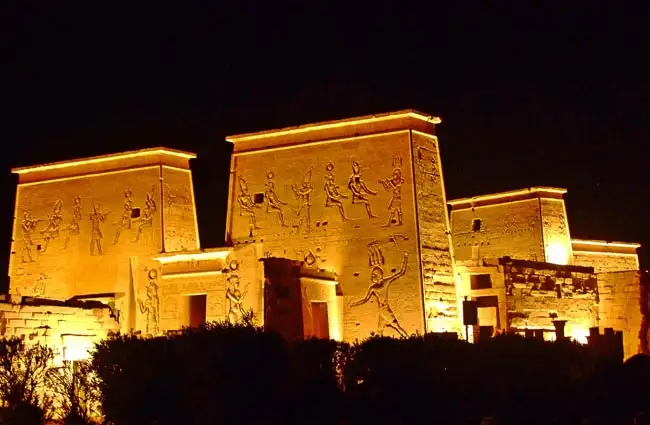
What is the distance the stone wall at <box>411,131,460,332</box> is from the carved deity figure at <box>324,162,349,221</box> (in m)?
1.92

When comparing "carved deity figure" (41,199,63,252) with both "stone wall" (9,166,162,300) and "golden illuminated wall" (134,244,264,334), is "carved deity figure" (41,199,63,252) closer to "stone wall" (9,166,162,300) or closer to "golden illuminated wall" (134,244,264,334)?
"stone wall" (9,166,162,300)

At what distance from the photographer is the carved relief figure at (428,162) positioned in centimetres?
2467

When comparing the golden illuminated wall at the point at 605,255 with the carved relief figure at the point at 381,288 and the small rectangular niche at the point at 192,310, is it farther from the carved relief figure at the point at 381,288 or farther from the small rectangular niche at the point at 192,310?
the small rectangular niche at the point at 192,310

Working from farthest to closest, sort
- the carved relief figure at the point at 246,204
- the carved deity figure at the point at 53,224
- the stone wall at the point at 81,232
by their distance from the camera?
the carved deity figure at the point at 53,224 < the stone wall at the point at 81,232 < the carved relief figure at the point at 246,204

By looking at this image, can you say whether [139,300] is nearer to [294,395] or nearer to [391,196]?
[391,196]

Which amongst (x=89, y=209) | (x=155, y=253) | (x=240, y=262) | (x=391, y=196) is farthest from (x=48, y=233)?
(x=391, y=196)

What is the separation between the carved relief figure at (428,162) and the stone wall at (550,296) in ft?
9.86

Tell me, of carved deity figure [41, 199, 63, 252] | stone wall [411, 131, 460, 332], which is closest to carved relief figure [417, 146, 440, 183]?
stone wall [411, 131, 460, 332]

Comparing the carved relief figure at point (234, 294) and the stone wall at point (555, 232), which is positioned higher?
the stone wall at point (555, 232)

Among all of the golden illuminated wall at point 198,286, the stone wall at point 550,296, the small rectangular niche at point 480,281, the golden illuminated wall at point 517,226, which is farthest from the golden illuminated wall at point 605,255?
the golden illuminated wall at point 198,286

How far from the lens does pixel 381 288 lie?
24.2 metres

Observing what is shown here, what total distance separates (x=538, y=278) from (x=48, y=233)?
1343 cm

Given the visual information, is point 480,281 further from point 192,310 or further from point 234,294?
point 192,310

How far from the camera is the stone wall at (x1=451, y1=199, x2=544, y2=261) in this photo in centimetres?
3084
